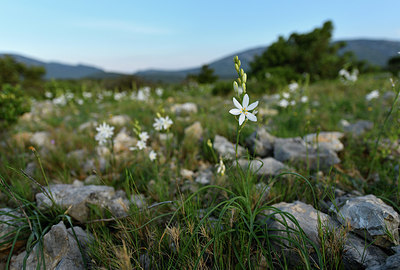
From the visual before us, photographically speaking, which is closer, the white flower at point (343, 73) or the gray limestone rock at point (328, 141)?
the gray limestone rock at point (328, 141)

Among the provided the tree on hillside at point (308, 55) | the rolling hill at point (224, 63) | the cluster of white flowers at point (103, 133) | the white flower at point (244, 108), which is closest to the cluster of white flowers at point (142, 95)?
the rolling hill at point (224, 63)

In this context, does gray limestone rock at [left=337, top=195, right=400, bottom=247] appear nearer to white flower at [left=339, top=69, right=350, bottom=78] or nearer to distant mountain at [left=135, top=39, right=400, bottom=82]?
distant mountain at [left=135, top=39, right=400, bottom=82]

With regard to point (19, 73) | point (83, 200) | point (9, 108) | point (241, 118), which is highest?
point (19, 73)

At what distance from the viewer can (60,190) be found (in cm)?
230

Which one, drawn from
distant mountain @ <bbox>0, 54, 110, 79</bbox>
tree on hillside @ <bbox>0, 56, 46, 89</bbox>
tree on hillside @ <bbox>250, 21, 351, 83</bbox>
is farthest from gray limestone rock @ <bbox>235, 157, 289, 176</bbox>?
tree on hillside @ <bbox>0, 56, 46, 89</bbox>

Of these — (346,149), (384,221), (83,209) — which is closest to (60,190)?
(83,209)

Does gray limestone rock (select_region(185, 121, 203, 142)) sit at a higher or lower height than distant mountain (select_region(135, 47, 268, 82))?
lower

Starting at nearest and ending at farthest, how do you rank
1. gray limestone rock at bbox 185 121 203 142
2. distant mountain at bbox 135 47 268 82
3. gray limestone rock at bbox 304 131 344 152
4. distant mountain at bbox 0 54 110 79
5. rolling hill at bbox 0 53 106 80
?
1. distant mountain at bbox 135 47 268 82
2. gray limestone rock at bbox 304 131 344 152
3. gray limestone rock at bbox 185 121 203 142
4. rolling hill at bbox 0 53 106 80
5. distant mountain at bbox 0 54 110 79

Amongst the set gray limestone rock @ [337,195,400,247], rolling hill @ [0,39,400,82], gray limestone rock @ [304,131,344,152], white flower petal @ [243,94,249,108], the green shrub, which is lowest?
gray limestone rock @ [337,195,400,247]

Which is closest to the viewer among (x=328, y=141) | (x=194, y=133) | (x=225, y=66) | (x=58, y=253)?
(x=58, y=253)

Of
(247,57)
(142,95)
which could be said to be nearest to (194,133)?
(247,57)

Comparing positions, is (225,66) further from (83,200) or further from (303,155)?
(83,200)

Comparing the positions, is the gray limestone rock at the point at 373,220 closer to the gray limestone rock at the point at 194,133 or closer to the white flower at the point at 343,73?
the gray limestone rock at the point at 194,133

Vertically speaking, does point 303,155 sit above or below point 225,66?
below
